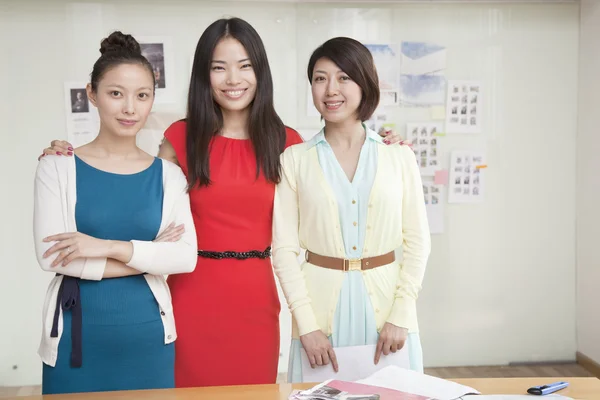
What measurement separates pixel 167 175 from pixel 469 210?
266 centimetres

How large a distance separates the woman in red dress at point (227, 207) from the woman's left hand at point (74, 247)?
0.41m

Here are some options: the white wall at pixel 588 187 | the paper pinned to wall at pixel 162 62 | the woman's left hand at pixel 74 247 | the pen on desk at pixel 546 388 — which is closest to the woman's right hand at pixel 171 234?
the woman's left hand at pixel 74 247

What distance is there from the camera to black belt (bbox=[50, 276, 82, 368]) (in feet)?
6.15

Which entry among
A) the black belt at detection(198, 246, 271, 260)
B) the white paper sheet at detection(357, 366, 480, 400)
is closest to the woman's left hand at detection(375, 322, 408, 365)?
the white paper sheet at detection(357, 366, 480, 400)

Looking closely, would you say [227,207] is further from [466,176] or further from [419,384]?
[466,176]

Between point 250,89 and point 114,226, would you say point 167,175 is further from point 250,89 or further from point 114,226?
point 250,89

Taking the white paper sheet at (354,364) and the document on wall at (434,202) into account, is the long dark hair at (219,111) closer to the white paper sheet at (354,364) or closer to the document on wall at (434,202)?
the white paper sheet at (354,364)

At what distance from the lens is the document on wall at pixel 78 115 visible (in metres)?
3.98

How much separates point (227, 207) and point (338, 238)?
0.41m

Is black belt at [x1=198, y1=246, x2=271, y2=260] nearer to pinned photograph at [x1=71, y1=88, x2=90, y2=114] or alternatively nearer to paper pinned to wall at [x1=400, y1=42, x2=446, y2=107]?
pinned photograph at [x1=71, y1=88, x2=90, y2=114]

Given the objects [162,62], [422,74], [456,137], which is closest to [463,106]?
[456,137]

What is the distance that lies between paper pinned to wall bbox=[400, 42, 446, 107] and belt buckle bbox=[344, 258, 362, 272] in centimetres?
233

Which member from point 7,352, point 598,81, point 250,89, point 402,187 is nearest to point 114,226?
point 250,89

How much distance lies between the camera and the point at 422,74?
4.19 meters
